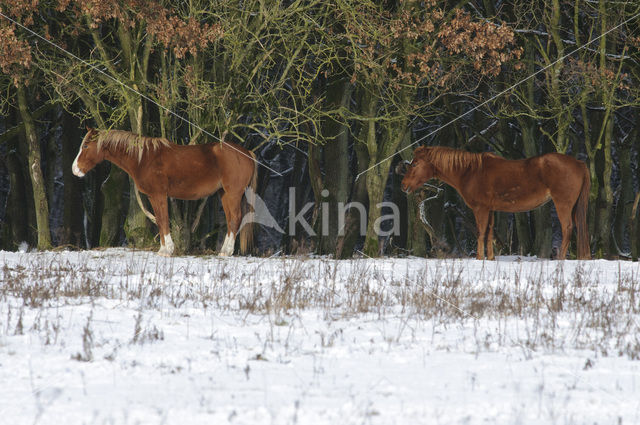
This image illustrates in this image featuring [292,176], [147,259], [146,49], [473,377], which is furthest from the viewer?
[292,176]

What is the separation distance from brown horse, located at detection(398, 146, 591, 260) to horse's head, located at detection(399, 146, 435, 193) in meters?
0.34

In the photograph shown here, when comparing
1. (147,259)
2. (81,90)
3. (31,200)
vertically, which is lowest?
(147,259)

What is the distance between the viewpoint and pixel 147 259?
41.4 ft

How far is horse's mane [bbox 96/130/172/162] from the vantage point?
14.0 metres

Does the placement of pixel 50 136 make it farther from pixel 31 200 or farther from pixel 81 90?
pixel 81 90

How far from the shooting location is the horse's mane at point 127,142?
14031 mm

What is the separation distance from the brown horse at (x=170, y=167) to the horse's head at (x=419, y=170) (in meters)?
2.81

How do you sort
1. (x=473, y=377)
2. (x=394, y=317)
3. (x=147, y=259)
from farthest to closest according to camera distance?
(x=147, y=259), (x=394, y=317), (x=473, y=377)

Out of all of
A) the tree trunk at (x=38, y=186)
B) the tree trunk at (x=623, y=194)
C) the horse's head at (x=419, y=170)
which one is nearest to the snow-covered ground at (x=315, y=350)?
the horse's head at (x=419, y=170)

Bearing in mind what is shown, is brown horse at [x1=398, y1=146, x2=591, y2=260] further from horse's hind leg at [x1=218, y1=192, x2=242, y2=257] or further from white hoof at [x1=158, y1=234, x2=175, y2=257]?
white hoof at [x1=158, y1=234, x2=175, y2=257]

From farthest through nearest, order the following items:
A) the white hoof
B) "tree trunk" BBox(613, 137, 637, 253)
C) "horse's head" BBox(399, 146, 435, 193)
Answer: "tree trunk" BBox(613, 137, 637, 253) < "horse's head" BBox(399, 146, 435, 193) < the white hoof

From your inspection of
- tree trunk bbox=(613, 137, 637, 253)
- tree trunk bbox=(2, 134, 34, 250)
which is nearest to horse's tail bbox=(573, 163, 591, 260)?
tree trunk bbox=(613, 137, 637, 253)

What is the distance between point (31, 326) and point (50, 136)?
1623 centimetres

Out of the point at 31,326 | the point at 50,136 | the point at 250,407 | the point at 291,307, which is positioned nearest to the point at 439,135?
the point at 50,136
